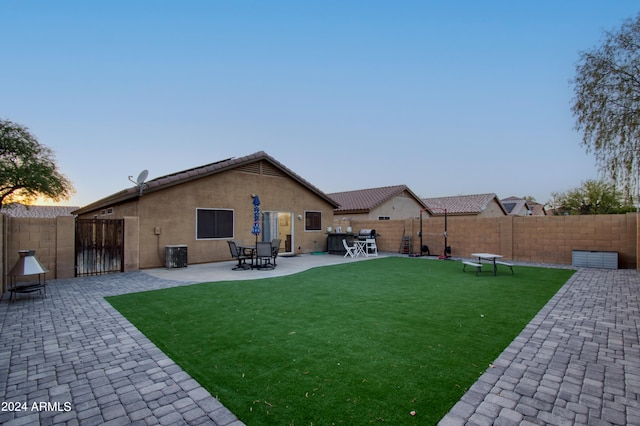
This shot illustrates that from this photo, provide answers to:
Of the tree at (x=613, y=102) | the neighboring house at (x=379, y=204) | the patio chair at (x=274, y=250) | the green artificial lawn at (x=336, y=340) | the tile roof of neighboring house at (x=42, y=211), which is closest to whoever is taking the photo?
the green artificial lawn at (x=336, y=340)

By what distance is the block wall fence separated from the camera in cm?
795

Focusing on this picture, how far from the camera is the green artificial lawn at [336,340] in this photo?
2.50 metres

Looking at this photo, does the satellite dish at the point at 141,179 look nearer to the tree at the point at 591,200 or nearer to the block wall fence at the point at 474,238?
the block wall fence at the point at 474,238

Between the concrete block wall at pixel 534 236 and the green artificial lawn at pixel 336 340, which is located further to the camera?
the concrete block wall at pixel 534 236

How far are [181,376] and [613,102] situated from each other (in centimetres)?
1160

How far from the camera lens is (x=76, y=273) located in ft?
28.8

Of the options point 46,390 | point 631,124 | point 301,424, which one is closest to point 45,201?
point 46,390

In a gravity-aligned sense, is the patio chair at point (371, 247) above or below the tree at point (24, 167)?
below

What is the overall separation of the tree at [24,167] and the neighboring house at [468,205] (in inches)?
1244

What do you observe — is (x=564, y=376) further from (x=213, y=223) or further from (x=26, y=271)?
(x=213, y=223)

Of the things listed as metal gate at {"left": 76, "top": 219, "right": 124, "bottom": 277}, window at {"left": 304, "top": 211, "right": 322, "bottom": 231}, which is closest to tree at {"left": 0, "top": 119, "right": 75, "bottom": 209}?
metal gate at {"left": 76, "top": 219, "right": 124, "bottom": 277}

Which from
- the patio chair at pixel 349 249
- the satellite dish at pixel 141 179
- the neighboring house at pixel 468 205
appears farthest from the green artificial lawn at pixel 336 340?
the neighboring house at pixel 468 205

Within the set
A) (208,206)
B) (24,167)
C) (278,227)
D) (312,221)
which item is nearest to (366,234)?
(312,221)

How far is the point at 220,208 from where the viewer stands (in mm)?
12109
